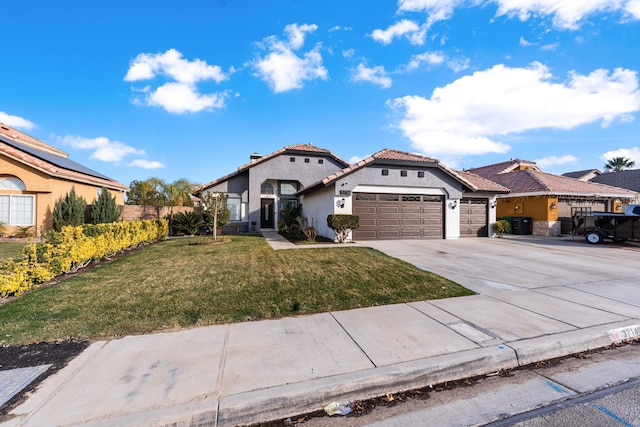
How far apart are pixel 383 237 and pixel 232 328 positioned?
37.2 feet

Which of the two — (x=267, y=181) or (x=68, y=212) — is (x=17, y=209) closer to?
(x=68, y=212)

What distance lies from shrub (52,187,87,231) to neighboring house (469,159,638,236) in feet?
84.9

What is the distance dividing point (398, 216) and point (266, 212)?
411 inches

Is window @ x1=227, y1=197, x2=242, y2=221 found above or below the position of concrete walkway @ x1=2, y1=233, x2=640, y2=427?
above

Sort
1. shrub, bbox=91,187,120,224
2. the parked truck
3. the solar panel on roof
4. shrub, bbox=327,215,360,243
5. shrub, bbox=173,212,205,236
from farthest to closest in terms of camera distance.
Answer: shrub, bbox=173,212,205,236
the solar panel on roof
shrub, bbox=91,187,120,224
the parked truck
shrub, bbox=327,215,360,243

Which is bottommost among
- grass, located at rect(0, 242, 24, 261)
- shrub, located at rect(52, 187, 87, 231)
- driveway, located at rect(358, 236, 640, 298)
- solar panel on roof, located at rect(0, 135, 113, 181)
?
driveway, located at rect(358, 236, 640, 298)

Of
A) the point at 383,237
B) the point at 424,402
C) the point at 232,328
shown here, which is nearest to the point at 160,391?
the point at 232,328

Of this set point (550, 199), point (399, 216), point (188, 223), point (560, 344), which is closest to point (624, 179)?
point (550, 199)

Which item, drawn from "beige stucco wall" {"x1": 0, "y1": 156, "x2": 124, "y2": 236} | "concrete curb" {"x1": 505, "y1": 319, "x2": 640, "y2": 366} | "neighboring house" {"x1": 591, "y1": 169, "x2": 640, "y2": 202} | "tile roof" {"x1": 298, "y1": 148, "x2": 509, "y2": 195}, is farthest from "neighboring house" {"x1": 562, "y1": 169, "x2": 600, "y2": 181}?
"beige stucco wall" {"x1": 0, "y1": 156, "x2": 124, "y2": 236}

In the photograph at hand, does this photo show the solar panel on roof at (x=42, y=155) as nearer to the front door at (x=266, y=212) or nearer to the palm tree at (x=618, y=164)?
the front door at (x=266, y=212)

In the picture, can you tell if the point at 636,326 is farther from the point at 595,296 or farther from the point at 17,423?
the point at 17,423

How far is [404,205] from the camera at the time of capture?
1496cm

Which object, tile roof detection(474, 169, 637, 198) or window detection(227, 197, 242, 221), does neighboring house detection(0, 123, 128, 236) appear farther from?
tile roof detection(474, 169, 637, 198)

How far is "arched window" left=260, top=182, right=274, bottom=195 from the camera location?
21.2 m
